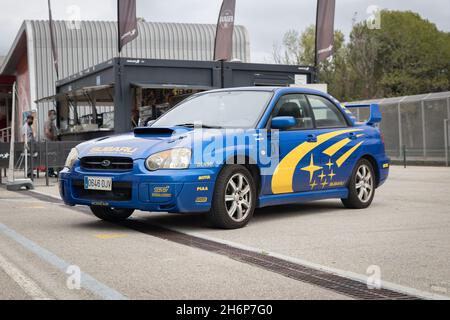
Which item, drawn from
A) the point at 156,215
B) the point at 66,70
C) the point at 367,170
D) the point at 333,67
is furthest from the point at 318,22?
the point at 333,67

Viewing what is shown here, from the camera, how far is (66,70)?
3600 centimetres

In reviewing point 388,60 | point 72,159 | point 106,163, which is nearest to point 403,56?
point 388,60

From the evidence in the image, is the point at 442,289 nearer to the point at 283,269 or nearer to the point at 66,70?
the point at 283,269

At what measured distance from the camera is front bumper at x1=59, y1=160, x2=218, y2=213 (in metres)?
6.53

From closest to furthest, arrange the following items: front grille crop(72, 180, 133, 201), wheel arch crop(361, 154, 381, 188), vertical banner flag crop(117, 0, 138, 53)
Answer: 1. front grille crop(72, 180, 133, 201)
2. wheel arch crop(361, 154, 381, 188)
3. vertical banner flag crop(117, 0, 138, 53)

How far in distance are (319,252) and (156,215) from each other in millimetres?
3316

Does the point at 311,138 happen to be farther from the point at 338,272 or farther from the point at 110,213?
the point at 338,272

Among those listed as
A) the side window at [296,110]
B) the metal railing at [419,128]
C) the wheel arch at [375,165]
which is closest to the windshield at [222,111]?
the side window at [296,110]

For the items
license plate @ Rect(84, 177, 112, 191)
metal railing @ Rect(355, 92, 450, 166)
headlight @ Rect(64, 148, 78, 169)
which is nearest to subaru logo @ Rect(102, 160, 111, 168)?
license plate @ Rect(84, 177, 112, 191)

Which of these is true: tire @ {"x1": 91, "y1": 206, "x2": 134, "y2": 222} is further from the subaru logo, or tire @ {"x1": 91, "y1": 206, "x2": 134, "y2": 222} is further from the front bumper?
the subaru logo

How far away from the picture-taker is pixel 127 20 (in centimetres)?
1809

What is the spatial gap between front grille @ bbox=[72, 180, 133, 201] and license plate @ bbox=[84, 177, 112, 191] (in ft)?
0.18

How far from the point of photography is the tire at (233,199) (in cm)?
686
